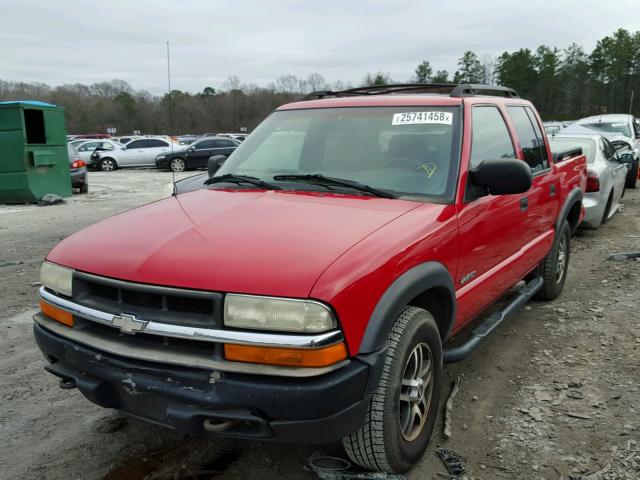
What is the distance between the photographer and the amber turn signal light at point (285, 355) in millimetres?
2125

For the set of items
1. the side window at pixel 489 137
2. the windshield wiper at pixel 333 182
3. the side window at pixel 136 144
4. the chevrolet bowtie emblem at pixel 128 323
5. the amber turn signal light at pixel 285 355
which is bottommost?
the amber turn signal light at pixel 285 355

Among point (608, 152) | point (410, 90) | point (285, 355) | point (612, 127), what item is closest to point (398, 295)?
point (285, 355)

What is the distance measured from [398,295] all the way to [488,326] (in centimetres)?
149

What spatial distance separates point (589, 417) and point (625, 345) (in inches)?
52.7

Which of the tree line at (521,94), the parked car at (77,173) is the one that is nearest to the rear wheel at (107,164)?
the parked car at (77,173)

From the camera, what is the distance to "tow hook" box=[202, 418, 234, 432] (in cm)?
218

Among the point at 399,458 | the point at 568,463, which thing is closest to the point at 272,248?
the point at 399,458

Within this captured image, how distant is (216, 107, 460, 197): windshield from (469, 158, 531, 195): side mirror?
18cm

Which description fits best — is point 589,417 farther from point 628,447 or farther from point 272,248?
point 272,248

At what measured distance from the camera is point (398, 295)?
2449 mm

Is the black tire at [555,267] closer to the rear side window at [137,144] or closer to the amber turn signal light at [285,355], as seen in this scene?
the amber turn signal light at [285,355]

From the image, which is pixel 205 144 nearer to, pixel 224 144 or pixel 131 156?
pixel 224 144

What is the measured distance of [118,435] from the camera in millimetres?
3098

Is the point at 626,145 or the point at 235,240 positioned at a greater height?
the point at 626,145
